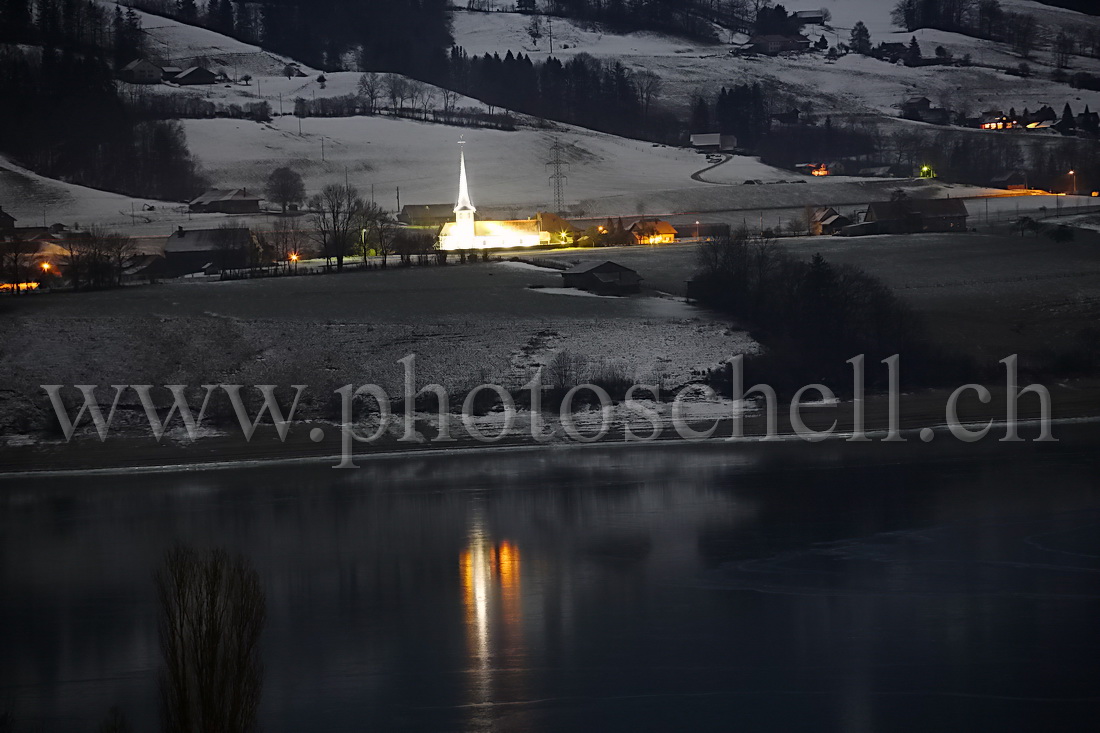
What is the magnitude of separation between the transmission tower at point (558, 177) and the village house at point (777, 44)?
5611 centimetres

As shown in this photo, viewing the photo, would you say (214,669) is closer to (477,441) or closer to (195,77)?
(477,441)

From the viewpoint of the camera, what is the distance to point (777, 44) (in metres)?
131

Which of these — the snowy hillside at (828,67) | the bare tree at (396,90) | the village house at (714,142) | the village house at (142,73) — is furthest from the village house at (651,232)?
the village house at (142,73)

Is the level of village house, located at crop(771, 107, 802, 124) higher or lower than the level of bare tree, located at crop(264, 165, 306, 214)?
higher

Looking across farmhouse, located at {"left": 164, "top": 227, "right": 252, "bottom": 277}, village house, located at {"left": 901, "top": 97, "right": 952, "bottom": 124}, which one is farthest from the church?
village house, located at {"left": 901, "top": 97, "right": 952, "bottom": 124}

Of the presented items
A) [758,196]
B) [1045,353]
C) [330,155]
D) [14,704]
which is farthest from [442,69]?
[14,704]

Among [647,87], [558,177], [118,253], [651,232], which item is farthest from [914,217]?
[647,87]

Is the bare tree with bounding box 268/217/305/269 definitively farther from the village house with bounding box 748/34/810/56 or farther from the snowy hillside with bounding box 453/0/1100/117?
the village house with bounding box 748/34/810/56

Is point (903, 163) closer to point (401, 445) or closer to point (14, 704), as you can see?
point (401, 445)

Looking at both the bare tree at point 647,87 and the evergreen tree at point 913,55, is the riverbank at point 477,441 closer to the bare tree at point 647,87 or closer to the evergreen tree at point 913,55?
the bare tree at point 647,87

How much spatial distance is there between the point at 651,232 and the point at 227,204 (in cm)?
2301

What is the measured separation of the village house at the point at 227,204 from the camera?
6047 cm

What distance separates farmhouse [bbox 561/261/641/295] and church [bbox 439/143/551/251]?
1310 cm

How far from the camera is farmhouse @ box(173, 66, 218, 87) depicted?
92875mm
